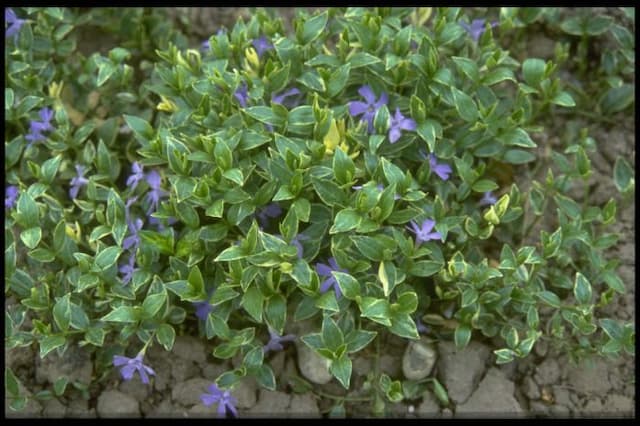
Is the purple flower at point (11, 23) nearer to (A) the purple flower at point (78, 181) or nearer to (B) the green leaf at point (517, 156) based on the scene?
(A) the purple flower at point (78, 181)

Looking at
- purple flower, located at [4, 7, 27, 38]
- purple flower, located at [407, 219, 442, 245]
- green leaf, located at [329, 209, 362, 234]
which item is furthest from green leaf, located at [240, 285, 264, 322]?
purple flower, located at [4, 7, 27, 38]

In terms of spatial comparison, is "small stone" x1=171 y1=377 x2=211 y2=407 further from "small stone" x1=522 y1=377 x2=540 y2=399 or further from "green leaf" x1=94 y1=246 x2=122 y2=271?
"small stone" x1=522 y1=377 x2=540 y2=399

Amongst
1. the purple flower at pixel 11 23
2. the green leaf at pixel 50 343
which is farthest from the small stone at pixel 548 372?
the purple flower at pixel 11 23

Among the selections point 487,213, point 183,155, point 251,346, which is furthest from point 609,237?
point 183,155

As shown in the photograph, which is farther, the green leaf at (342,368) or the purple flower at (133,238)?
the purple flower at (133,238)

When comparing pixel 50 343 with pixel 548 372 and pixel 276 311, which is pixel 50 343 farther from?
pixel 548 372

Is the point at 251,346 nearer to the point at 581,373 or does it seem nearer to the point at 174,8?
the point at 581,373

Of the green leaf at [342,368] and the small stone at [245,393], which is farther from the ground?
the green leaf at [342,368]
